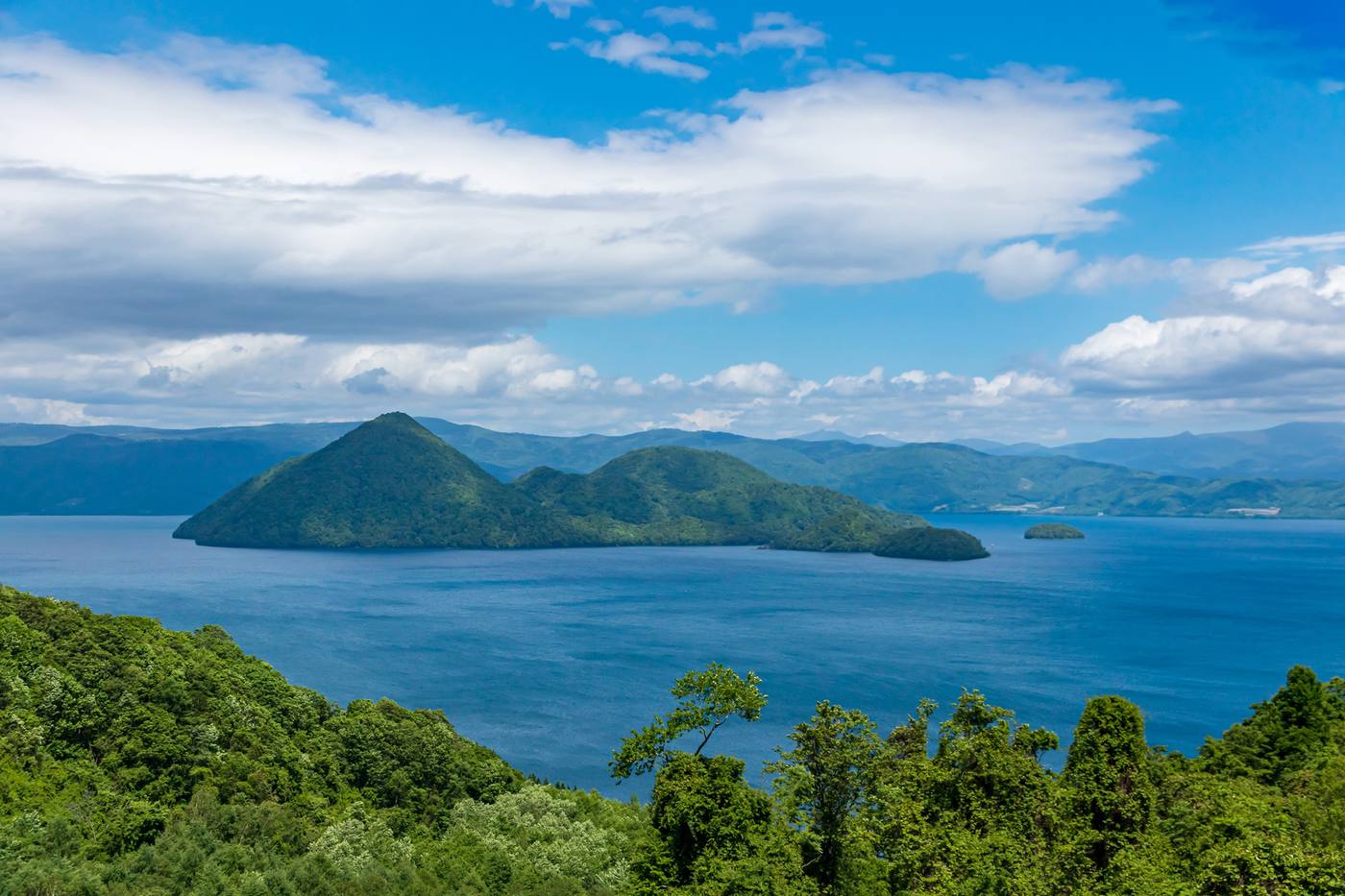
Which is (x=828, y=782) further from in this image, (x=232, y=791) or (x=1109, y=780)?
(x=232, y=791)

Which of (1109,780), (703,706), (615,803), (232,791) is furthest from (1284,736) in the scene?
(232,791)

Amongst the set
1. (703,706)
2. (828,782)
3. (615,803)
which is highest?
(703,706)

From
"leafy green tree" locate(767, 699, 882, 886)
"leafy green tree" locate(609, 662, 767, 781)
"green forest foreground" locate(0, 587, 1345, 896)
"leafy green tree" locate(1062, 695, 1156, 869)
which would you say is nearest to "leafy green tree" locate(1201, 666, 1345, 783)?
"green forest foreground" locate(0, 587, 1345, 896)

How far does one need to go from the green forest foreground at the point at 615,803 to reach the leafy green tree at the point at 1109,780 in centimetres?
11

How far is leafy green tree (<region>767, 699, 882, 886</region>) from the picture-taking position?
38.6 metres

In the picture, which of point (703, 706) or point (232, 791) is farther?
point (232, 791)

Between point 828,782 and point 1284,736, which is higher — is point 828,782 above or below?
above

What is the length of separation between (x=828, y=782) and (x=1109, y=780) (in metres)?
12.7

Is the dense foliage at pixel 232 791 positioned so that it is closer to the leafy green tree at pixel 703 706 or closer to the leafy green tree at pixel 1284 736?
the leafy green tree at pixel 703 706

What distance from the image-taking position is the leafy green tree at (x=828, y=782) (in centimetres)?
3862

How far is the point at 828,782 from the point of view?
38688 mm

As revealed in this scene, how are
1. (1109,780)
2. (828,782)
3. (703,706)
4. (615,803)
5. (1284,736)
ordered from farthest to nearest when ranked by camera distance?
(615,803)
(1284,736)
(1109,780)
(828,782)
(703,706)

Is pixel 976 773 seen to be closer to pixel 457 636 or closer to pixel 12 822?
pixel 12 822

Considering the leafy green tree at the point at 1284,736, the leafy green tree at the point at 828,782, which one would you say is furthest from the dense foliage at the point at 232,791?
the leafy green tree at the point at 1284,736
